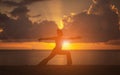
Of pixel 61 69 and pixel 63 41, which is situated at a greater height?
pixel 63 41

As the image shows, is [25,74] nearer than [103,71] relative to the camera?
Yes

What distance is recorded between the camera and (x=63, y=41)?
25.6 m

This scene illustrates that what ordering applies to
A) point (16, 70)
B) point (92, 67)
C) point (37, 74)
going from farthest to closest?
point (92, 67) < point (16, 70) < point (37, 74)

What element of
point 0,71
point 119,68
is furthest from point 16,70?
point 119,68

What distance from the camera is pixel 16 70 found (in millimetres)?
22750

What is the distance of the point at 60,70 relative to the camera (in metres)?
22.8

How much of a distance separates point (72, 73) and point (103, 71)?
6.97 ft

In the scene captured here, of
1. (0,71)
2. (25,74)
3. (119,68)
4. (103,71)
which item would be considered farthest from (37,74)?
(119,68)

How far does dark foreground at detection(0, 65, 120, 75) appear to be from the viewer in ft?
71.4

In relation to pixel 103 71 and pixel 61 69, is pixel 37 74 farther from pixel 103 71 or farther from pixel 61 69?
pixel 103 71

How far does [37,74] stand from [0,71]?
2.29 m

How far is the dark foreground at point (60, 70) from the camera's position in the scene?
2177 cm

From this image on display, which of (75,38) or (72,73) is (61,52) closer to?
(75,38)

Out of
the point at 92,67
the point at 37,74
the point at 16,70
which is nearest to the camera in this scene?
the point at 37,74
